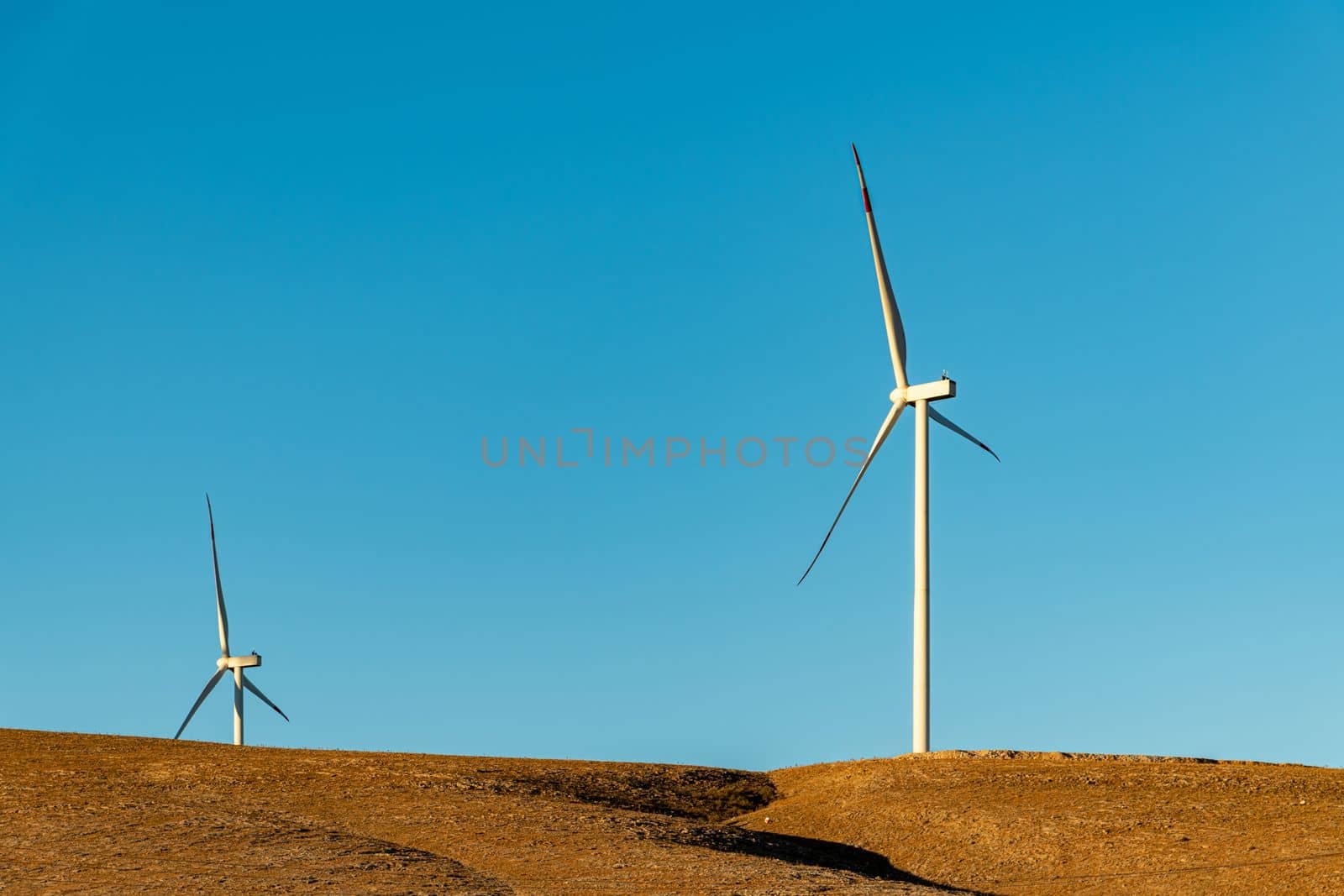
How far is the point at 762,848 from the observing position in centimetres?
3650

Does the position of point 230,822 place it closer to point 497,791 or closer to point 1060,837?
point 497,791

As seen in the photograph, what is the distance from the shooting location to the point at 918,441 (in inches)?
2130

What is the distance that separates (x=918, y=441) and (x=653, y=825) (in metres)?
21.0

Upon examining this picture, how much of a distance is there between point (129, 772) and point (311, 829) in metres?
11.9

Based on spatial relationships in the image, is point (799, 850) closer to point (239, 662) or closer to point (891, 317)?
point (891, 317)

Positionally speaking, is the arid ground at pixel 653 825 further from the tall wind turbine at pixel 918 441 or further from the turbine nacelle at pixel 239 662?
the turbine nacelle at pixel 239 662

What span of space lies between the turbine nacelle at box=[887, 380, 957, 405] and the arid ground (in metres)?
14.1

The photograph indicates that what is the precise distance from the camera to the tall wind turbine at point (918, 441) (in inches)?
2005

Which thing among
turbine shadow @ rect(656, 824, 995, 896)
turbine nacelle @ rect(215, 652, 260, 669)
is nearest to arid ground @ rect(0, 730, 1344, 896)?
turbine shadow @ rect(656, 824, 995, 896)

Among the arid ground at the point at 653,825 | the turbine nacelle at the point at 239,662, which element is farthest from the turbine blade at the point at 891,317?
the turbine nacelle at the point at 239,662

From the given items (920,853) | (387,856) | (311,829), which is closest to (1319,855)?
(920,853)

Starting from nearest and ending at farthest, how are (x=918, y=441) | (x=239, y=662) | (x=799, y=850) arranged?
(x=799, y=850), (x=918, y=441), (x=239, y=662)

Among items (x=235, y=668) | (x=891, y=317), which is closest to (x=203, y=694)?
(x=235, y=668)

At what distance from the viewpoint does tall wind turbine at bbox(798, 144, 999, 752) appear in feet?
167
